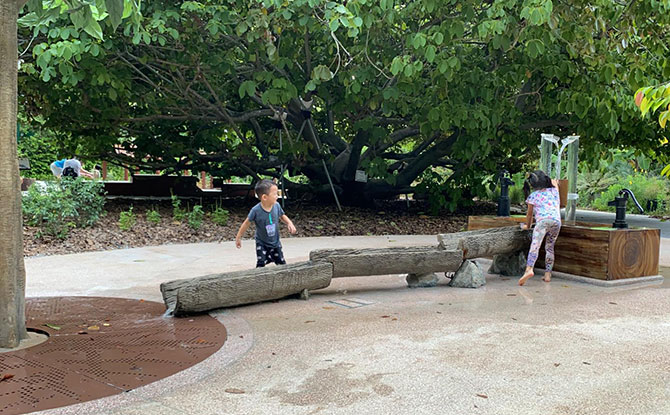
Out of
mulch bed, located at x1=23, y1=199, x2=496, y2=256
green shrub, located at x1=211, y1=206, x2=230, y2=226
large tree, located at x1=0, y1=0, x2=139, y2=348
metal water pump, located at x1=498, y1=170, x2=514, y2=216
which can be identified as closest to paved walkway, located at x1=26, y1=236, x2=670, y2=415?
large tree, located at x1=0, y1=0, x2=139, y2=348

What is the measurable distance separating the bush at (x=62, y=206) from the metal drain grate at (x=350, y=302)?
5904 mm

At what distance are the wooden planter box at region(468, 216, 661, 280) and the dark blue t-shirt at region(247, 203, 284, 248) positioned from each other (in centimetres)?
396

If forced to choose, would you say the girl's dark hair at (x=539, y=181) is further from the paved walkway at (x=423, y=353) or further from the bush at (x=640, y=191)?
the bush at (x=640, y=191)

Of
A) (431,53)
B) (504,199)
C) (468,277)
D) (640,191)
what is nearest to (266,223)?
(468,277)

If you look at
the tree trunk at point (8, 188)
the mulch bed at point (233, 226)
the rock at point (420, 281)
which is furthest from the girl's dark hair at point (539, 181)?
the tree trunk at point (8, 188)

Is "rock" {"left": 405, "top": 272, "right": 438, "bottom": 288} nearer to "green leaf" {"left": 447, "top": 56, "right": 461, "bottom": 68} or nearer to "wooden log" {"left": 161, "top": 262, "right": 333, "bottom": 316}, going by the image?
"wooden log" {"left": 161, "top": 262, "right": 333, "bottom": 316}

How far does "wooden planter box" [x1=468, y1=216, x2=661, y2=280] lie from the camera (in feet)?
24.8

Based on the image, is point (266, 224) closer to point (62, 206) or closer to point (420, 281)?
point (420, 281)

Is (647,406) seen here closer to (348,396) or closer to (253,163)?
(348,396)

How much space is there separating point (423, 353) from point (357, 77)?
296 inches

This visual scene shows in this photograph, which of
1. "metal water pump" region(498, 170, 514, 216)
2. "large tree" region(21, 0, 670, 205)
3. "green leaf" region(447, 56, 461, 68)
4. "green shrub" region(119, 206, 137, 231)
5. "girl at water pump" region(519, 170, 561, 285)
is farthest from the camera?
"green shrub" region(119, 206, 137, 231)

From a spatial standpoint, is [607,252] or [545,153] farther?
[545,153]

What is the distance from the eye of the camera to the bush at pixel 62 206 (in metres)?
10.1

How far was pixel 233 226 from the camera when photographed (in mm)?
12711
